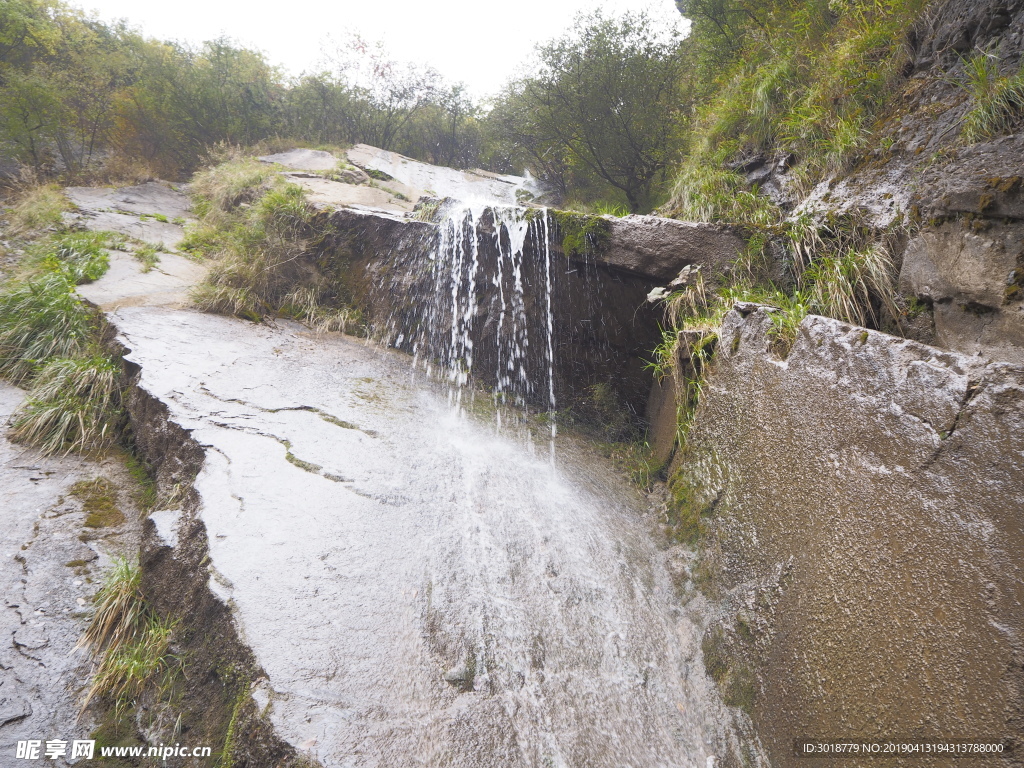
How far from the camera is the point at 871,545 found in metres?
1.91

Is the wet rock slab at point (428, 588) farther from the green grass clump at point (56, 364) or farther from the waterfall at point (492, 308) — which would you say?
the waterfall at point (492, 308)

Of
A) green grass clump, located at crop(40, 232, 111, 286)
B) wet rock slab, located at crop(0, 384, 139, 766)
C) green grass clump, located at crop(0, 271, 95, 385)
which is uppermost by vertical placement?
green grass clump, located at crop(40, 232, 111, 286)

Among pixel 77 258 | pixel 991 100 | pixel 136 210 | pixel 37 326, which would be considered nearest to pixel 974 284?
pixel 991 100

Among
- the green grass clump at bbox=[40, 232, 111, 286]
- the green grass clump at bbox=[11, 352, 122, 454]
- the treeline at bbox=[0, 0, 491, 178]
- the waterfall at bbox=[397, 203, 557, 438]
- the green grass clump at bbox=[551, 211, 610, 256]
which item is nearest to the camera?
the green grass clump at bbox=[11, 352, 122, 454]

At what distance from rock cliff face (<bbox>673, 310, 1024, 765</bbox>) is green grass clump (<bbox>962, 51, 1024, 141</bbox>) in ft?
6.46

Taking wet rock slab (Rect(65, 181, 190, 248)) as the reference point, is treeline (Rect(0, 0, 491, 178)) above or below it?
above

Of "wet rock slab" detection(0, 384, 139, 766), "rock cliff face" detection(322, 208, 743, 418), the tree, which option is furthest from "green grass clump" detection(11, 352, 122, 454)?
the tree

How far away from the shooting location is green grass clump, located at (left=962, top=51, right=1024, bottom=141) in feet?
9.46

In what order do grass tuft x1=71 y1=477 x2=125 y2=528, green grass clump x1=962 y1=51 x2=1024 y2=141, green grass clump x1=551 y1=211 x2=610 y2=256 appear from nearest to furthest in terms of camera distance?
green grass clump x1=962 y1=51 x2=1024 y2=141 < grass tuft x1=71 y1=477 x2=125 y2=528 < green grass clump x1=551 y1=211 x2=610 y2=256

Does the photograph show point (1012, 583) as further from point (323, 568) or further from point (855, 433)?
point (323, 568)

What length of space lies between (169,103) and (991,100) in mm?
17104

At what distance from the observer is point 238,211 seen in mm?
9094

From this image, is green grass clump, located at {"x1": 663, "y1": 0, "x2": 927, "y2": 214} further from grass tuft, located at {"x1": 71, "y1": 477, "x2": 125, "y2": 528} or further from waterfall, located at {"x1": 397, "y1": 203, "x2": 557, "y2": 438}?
grass tuft, located at {"x1": 71, "y1": 477, "x2": 125, "y2": 528}

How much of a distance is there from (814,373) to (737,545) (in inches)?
43.1
